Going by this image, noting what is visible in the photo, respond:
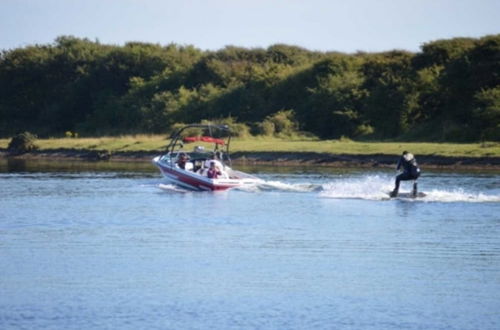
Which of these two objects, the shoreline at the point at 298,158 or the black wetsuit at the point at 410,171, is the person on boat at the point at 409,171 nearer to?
the black wetsuit at the point at 410,171

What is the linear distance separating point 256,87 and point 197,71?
30.2 feet

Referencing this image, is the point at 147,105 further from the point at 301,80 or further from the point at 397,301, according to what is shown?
the point at 397,301

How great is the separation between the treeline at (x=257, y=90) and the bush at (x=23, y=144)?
8.47 metres

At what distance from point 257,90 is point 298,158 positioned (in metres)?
18.6

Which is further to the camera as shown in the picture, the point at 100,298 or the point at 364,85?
the point at 364,85

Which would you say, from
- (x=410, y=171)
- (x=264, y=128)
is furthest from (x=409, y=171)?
(x=264, y=128)

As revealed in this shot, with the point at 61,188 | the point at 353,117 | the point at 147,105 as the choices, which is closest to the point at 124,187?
the point at 61,188

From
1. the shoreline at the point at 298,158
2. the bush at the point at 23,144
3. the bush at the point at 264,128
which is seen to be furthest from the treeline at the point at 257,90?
the bush at the point at 23,144

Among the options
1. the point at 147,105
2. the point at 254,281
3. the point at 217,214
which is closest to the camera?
the point at 254,281

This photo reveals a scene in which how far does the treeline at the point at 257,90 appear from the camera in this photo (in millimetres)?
64562

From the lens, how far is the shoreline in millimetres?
55312

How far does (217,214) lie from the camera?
34.7 m

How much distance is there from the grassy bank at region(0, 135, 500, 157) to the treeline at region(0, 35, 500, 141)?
114 inches

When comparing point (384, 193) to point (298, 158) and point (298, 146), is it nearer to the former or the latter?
point (298, 158)
